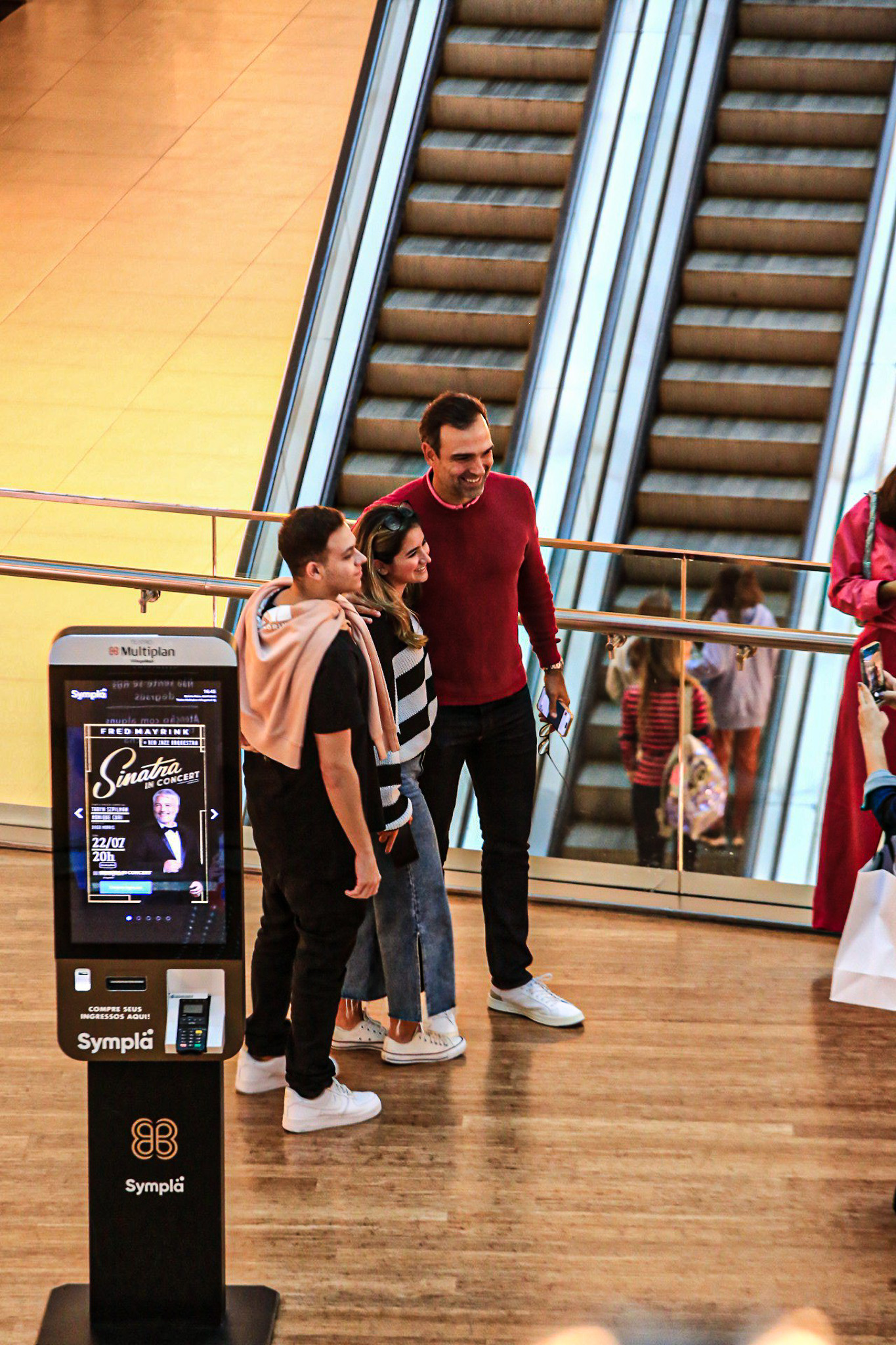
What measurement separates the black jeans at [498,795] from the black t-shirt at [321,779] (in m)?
0.62

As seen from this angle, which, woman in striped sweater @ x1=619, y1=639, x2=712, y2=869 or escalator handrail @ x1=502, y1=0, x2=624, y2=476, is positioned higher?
escalator handrail @ x1=502, y1=0, x2=624, y2=476

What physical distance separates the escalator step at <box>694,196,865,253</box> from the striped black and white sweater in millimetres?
6406

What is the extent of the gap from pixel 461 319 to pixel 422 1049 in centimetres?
639

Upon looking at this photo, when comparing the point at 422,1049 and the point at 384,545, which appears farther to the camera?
the point at 422,1049

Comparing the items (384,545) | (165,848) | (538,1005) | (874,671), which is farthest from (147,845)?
(874,671)

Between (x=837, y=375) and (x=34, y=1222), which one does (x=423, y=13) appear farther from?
(x=34, y=1222)

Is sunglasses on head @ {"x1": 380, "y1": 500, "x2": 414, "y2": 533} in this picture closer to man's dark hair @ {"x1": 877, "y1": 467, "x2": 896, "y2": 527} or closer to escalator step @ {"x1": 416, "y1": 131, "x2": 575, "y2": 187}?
man's dark hair @ {"x1": 877, "y1": 467, "x2": 896, "y2": 527}

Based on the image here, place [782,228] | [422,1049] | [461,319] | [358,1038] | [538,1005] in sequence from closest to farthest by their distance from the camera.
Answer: [422,1049], [358,1038], [538,1005], [782,228], [461,319]

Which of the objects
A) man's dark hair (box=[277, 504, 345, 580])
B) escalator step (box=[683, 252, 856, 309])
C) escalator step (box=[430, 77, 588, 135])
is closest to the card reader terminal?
man's dark hair (box=[277, 504, 345, 580])

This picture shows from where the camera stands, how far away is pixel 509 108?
10445mm

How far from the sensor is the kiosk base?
9.96 feet

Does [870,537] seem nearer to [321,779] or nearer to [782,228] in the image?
[321,779]

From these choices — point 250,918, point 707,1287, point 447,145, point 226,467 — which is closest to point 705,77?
point 447,145

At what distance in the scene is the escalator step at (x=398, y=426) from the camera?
9367mm
